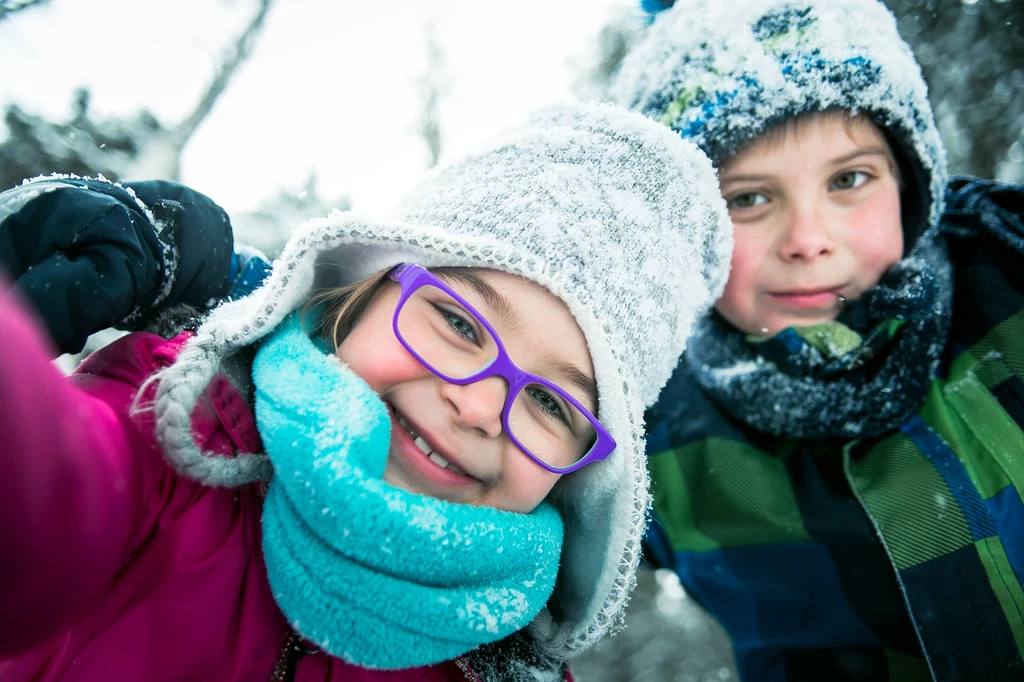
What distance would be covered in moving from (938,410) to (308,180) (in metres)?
2.65

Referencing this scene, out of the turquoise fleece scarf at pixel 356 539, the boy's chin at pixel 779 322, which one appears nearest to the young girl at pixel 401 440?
the turquoise fleece scarf at pixel 356 539

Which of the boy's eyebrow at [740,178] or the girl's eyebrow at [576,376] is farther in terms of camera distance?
the boy's eyebrow at [740,178]

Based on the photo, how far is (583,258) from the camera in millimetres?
992

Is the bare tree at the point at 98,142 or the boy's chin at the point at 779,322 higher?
the bare tree at the point at 98,142

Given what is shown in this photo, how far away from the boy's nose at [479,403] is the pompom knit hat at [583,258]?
19 centimetres

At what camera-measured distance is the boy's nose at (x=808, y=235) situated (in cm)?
132

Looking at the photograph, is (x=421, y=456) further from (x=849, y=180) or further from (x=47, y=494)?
(x=849, y=180)

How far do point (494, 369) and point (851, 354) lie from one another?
3.24 feet

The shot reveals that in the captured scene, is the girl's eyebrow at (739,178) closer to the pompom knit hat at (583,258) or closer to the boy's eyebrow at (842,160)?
the boy's eyebrow at (842,160)

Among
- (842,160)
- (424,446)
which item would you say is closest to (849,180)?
(842,160)

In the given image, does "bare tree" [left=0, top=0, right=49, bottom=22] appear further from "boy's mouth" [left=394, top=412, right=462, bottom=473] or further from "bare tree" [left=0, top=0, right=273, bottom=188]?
"boy's mouth" [left=394, top=412, right=462, bottom=473]

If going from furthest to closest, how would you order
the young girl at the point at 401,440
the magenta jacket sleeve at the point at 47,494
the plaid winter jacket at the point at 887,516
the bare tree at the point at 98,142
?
the bare tree at the point at 98,142 → the plaid winter jacket at the point at 887,516 → the young girl at the point at 401,440 → the magenta jacket sleeve at the point at 47,494

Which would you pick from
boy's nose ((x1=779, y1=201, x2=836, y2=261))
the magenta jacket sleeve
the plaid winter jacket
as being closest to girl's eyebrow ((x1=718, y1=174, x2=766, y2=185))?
boy's nose ((x1=779, y1=201, x2=836, y2=261))

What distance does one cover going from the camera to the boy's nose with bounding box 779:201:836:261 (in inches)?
51.9
